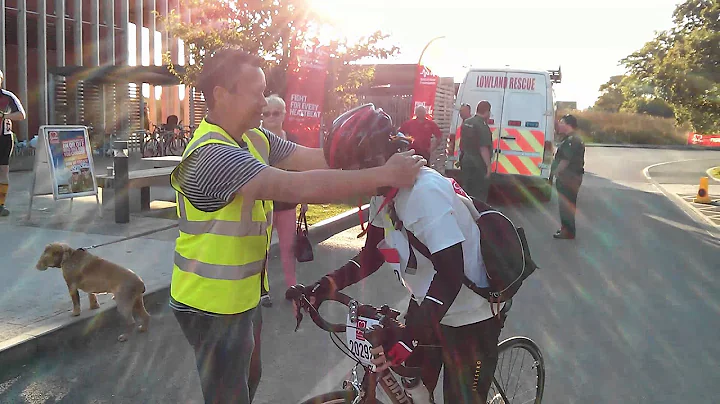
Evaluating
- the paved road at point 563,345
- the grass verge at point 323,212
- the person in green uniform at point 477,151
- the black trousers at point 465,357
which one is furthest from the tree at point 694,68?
the black trousers at point 465,357

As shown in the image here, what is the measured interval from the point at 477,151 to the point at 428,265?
8.61 meters

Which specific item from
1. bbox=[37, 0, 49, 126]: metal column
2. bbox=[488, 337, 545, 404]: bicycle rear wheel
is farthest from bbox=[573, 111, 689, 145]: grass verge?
bbox=[488, 337, 545, 404]: bicycle rear wheel

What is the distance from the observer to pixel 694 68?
14.1 metres

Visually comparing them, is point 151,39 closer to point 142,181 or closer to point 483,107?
point 142,181

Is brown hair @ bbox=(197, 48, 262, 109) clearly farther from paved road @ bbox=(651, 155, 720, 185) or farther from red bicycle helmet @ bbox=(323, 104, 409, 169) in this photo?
paved road @ bbox=(651, 155, 720, 185)

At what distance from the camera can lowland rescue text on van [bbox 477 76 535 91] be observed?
1365 cm

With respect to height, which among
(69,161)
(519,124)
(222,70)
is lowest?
(69,161)

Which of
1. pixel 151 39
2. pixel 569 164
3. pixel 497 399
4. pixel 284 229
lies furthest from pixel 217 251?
pixel 151 39

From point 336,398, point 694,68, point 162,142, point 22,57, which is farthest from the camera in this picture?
point 162,142

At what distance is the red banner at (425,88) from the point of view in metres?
15.6

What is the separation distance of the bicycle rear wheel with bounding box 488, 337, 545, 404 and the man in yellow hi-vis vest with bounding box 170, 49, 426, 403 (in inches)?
47.6

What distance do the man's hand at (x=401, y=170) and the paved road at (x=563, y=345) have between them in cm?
244

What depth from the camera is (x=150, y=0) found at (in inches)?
1128

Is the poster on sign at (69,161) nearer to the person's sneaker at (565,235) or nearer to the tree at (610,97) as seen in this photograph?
the person's sneaker at (565,235)
